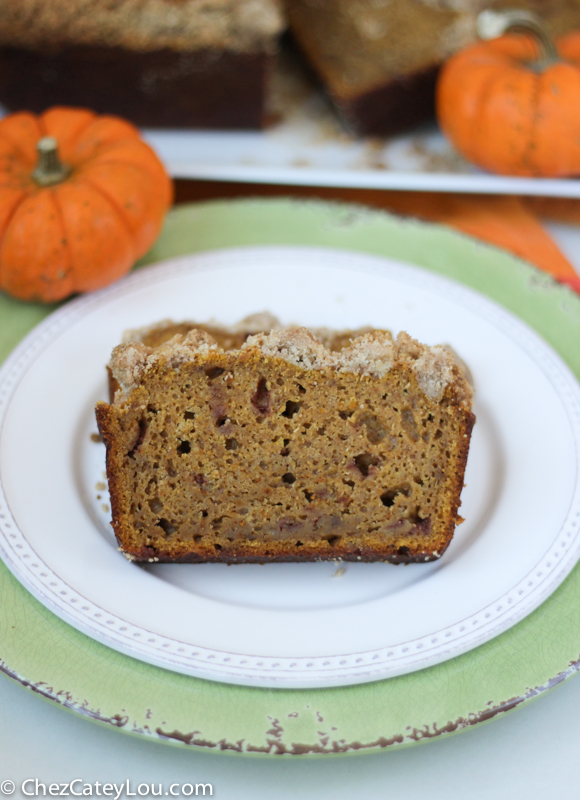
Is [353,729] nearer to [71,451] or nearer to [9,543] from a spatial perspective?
[9,543]

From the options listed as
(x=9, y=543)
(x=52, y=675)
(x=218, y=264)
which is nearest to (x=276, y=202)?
(x=218, y=264)

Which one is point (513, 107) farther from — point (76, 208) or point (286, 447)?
point (286, 447)

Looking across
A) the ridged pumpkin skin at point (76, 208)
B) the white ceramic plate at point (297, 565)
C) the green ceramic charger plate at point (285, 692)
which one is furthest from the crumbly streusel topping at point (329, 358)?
the ridged pumpkin skin at point (76, 208)

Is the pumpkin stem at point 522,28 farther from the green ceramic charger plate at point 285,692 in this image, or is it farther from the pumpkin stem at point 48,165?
the green ceramic charger plate at point 285,692

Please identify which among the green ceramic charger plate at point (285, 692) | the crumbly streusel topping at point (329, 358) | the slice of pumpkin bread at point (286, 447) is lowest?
the green ceramic charger plate at point (285, 692)

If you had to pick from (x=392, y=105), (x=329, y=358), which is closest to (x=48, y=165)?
(x=329, y=358)
